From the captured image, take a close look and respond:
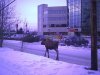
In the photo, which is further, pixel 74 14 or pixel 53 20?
pixel 53 20

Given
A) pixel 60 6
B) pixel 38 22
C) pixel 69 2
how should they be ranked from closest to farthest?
pixel 69 2, pixel 60 6, pixel 38 22

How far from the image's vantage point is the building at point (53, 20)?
119312 millimetres

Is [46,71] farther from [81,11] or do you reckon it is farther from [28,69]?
[81,11]

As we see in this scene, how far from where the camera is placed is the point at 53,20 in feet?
408

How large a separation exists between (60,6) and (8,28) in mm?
88949

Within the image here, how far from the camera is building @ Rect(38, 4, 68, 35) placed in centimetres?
Answer: 11931

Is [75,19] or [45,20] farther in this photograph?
[45,20]

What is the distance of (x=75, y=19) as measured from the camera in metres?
93.2

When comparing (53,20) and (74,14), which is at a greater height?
(74,14)

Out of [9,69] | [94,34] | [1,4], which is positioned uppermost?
[1,4]

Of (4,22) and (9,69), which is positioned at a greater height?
(4,22)

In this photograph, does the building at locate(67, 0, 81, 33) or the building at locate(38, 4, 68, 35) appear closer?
the building at locate(67, 0, 81, 33)

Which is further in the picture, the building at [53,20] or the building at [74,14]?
the building at [53,20]

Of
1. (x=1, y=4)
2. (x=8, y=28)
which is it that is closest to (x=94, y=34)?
(x=1, y=4)
